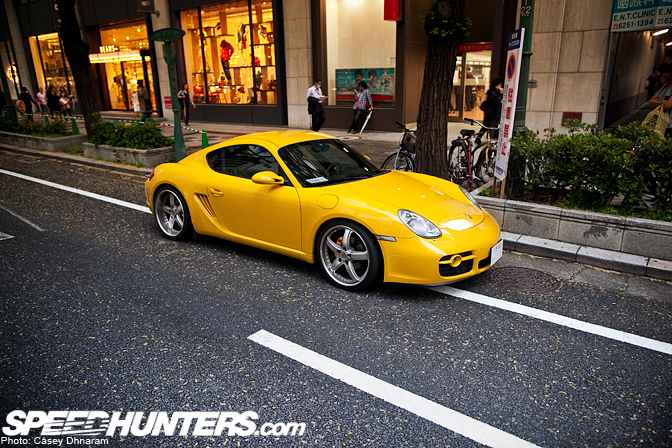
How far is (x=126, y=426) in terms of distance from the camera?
2734mm

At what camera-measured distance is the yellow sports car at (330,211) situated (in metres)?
4.11

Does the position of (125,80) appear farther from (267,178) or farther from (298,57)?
(267,178)

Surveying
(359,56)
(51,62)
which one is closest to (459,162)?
(359,56)

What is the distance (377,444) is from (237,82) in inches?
773

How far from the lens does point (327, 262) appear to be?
4598mm

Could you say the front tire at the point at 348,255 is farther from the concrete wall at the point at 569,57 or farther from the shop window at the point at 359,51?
the shop window at the point at 359,51

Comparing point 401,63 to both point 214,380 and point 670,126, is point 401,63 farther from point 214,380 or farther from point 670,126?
point 214,380

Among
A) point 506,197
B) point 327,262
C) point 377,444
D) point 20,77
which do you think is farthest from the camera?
point 20,77

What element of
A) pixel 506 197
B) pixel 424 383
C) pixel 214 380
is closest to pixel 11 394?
pixel 214 380

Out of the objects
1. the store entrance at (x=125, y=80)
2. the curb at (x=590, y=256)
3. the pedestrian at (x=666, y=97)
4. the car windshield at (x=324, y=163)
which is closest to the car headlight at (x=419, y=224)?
the car windshield at (x=324, y=163)

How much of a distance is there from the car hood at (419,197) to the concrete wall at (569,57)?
8730 millimetres

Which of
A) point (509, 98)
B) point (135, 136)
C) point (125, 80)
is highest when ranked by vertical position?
point (125, 80)

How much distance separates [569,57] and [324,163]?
9754 millimetres

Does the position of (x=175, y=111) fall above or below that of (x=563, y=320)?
above
